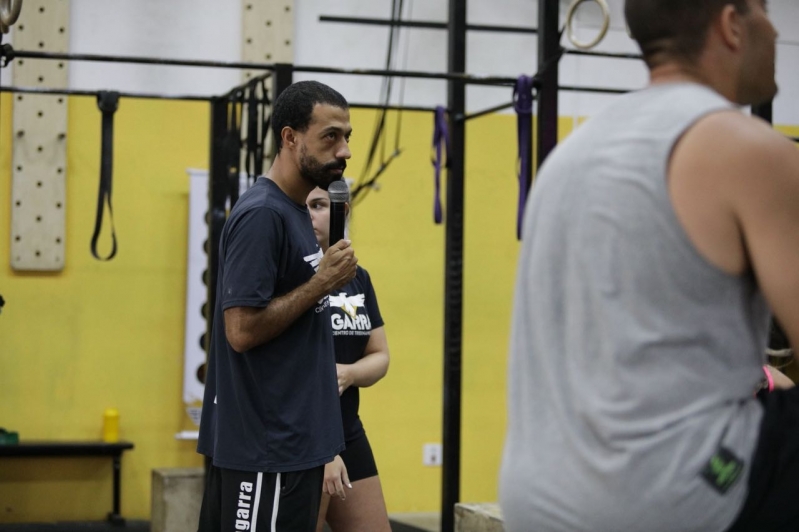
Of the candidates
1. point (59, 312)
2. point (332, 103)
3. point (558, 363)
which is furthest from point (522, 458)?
point (59, 312)

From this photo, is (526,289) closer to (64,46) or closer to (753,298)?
(753,298)

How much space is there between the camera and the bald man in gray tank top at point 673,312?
108 cm

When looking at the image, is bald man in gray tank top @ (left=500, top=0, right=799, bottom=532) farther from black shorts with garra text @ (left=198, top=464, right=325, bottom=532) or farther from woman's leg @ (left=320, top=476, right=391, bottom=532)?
woman's leg @ (left=320, top=476, right=391, bottom=532)

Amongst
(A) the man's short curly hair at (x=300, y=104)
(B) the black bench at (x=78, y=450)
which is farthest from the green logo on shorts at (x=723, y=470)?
(B) the black bench at (x=78, y=450)

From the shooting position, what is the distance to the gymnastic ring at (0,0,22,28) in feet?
10.5

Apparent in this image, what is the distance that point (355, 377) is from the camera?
3055 millimetres

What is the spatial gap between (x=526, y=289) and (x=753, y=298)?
0.24 meters

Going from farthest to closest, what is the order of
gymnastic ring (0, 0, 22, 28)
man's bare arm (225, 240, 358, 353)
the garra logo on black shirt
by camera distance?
gymnastic ring (0, 0, 22, 28)
the garra logo on black shirt
man's bare arm (225, 240, 358, 353)

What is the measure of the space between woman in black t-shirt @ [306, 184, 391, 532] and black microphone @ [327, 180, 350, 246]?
411 millimetres

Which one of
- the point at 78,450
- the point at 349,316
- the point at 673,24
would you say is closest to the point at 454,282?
the point at 349,316

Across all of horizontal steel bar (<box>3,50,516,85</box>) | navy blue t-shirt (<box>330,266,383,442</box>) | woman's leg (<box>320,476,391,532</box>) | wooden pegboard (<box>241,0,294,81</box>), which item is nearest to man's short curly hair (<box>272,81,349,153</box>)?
navy blue t-shirt (<box>330,266,383,442</box>)

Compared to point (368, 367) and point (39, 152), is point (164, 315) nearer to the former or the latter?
point (39, 152)

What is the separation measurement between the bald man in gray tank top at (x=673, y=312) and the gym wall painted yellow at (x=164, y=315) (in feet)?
15.9

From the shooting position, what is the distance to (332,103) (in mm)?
2551
